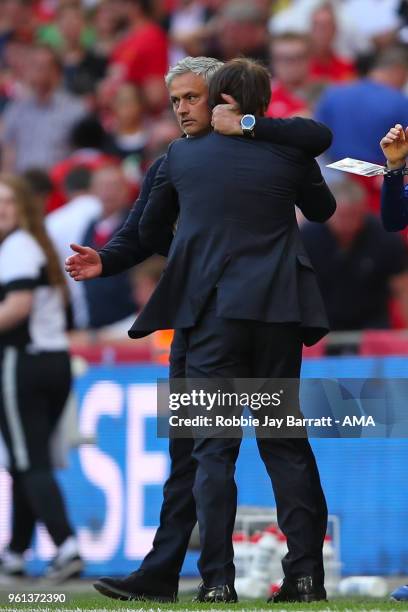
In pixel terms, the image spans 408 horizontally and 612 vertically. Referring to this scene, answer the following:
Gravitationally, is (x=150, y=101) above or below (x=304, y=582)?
above

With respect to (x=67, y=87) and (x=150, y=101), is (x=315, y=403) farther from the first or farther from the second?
(x=67, y=87)

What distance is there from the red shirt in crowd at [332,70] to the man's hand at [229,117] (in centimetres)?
762

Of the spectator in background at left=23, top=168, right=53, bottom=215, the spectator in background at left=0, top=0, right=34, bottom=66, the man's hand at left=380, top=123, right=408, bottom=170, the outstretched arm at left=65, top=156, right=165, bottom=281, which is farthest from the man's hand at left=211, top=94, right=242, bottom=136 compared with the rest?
the spectator in background at left=0, top=0, right=34, bottom=66

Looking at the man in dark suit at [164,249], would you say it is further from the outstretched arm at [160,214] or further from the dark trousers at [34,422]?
the dark trousers at [34,422]

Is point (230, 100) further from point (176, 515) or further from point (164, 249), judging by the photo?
point (176, 515)

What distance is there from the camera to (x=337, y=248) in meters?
10.7

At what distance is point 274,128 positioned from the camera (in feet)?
20.4

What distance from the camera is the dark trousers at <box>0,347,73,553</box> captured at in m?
9.49

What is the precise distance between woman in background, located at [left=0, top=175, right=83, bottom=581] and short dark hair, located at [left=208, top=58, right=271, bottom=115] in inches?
132

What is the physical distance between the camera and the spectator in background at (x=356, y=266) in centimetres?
1066

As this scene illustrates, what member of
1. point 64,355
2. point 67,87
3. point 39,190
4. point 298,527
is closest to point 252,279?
point 298,527

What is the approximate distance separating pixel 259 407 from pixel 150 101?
868 cm

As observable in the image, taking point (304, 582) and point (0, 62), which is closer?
point (304, 582)

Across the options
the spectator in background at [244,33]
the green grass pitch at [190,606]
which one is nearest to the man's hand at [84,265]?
the green grass pitch at [190,606]
